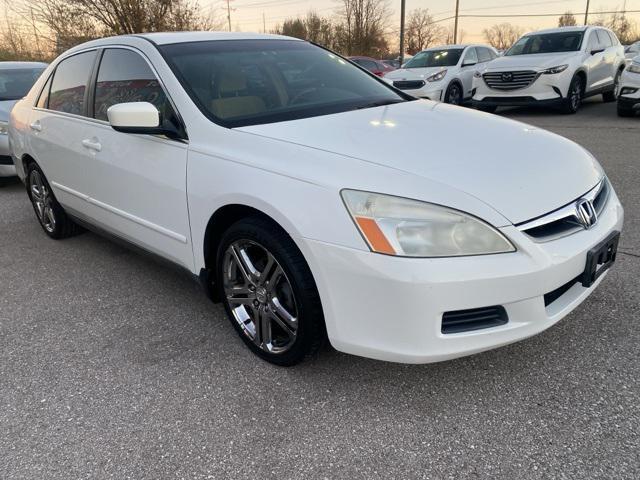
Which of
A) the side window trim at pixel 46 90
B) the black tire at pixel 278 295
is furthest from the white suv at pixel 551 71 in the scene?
the black tire at pixel 278 295

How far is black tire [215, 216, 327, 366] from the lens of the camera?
7.29 feet

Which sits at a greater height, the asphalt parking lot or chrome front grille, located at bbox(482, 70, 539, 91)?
chrome front grille, located at bbox(482, 70, 539, 91)

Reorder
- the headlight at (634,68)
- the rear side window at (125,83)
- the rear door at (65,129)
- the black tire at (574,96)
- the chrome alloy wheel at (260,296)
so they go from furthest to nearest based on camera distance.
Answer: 1. the black tire at (574,96)
2. the headlight at (634,68)
3. the rear door at (65,129)
4. the rear side window at (125,83)
5. the chrome alloy wheel at (260,296)

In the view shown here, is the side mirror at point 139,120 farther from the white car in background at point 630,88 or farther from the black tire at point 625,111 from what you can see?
the black tire at point 625,111

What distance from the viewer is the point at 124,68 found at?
3262 millimetres

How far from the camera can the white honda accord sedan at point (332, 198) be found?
196cm

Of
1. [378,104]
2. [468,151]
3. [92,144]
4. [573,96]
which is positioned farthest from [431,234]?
[573,96]

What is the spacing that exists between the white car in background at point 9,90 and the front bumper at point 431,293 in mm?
5913

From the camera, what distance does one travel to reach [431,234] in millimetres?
1956

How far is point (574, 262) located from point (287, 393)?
4.42 feet

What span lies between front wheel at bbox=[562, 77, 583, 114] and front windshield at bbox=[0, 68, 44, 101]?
375 inches

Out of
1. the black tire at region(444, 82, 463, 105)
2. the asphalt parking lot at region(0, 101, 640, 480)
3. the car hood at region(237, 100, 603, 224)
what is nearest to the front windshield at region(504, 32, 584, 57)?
the black tire at region(444, 82, 463, 105)

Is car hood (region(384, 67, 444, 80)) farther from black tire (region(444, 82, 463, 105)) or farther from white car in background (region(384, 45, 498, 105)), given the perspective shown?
black tire (region(444, 82, 463, 105))

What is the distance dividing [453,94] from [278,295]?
1101 cm
